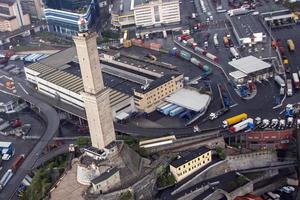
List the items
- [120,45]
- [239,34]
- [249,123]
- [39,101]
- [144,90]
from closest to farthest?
1. [249,123]
2. [144,90]
3. [39,101]
4. [239,34]
5. [120,45]

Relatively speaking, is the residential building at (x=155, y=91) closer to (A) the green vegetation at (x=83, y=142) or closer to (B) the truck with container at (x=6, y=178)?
(A) the green vegetation at (x=83, y=142)

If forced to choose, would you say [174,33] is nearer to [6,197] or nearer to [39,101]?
[39,101]

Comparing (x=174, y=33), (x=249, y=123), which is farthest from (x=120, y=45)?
(x=249, y=123)

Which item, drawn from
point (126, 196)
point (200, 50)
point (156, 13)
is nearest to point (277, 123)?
point (126, 196)

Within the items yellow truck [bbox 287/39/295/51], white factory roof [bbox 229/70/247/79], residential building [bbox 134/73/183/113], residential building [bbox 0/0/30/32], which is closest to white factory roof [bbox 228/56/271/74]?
white factory roof [bbox 229/70/247/79]

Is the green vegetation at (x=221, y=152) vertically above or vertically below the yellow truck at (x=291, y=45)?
below

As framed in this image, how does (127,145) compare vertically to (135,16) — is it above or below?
below

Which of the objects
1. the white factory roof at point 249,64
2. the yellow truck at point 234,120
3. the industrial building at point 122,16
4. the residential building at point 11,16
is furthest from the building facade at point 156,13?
the yellow truck at point 234,120
